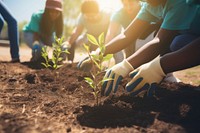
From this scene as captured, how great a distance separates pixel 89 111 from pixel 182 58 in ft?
2.52

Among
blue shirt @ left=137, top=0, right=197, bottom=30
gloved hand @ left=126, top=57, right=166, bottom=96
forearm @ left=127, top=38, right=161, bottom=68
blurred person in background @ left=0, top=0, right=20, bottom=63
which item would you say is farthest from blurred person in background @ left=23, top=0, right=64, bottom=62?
gloved hand @ left=126, top=57, right=166, bottom=96

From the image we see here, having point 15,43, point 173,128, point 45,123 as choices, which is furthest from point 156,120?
point 15,43

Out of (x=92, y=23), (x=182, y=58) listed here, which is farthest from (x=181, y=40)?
(x=92, y=23)

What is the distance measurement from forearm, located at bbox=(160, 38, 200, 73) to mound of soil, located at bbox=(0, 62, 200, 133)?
298mm

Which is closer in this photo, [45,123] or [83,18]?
[45,123]

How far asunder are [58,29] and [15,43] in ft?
3.45

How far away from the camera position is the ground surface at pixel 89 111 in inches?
58.4

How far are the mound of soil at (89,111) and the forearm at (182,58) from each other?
0.30 meters

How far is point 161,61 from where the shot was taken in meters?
1.85

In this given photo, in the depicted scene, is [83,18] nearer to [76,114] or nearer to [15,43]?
[15,43]

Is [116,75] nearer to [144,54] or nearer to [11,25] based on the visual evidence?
[144,54]

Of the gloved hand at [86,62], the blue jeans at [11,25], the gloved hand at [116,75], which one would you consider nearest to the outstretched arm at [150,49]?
the gloved hand at [116,75]

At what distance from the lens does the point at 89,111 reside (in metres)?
1.75

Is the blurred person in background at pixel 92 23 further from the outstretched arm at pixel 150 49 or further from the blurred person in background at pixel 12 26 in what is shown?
the outstretched arm at pixel 150 49
